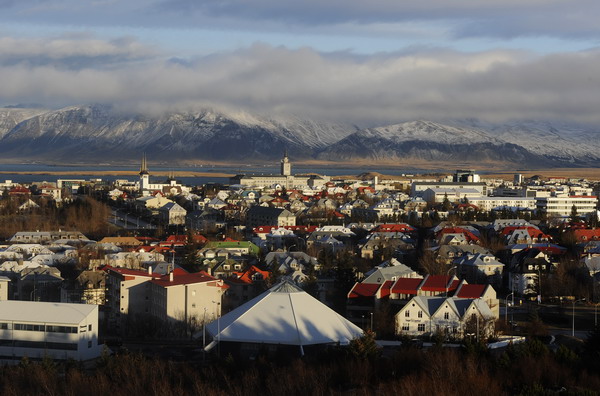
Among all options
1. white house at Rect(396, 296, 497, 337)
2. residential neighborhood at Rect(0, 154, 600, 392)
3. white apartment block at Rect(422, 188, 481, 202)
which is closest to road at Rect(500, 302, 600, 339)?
residential neighborhood at Rect(0, 154, 600, 392)

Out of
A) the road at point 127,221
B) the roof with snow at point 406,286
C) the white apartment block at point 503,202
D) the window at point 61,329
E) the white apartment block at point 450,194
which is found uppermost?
the white apartment block at point 450,194

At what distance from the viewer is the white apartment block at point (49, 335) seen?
1803 cm

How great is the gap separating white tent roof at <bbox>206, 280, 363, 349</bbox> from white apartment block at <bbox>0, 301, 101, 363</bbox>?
214 cm

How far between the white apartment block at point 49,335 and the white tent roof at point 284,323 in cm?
214

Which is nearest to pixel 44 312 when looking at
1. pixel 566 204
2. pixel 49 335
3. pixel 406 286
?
pixel 49 335

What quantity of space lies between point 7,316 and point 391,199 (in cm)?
4449

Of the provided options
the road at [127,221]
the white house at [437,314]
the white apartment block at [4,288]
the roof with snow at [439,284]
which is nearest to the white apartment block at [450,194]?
the road at [127,221]

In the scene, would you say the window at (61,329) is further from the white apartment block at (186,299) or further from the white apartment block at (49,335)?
the white apartment block at (186,299)

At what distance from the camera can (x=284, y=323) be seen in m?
18.2

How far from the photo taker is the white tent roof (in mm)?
17688

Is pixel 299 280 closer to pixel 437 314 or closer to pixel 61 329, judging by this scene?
pixel 437 314

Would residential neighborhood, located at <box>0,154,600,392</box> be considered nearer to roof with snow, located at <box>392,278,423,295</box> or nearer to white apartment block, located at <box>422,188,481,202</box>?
roof with snow, located at <box>392,278,423,295</box>

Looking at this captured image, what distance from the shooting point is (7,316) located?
18.5 m

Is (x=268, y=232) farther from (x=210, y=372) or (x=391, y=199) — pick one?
(x=210, y=372)
